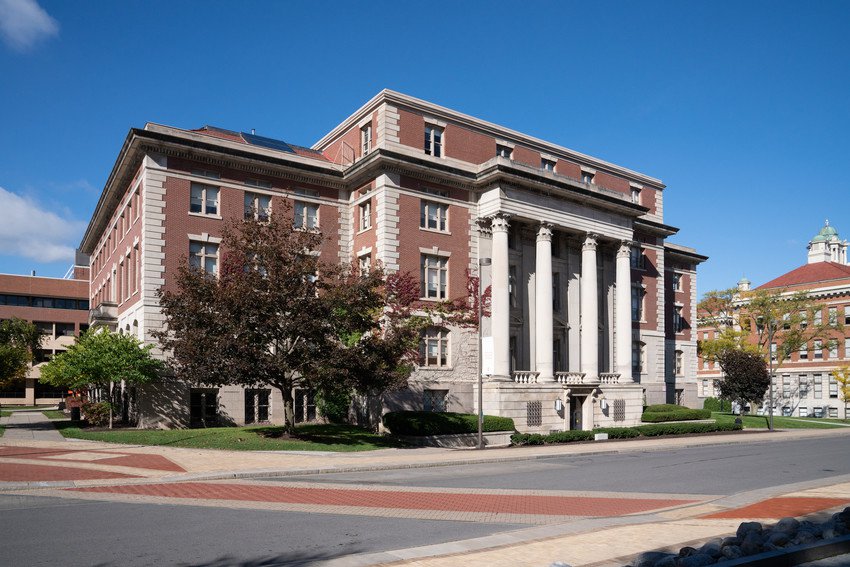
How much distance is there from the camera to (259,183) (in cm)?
3831

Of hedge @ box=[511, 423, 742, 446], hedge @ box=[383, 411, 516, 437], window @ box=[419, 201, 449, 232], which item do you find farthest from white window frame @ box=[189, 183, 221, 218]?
hedge @ box=[511, 423, 742, 446]

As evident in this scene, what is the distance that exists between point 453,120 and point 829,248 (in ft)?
290

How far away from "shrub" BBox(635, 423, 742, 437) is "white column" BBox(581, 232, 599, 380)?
466cm

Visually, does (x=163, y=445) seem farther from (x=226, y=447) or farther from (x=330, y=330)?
(x=330, y=330)

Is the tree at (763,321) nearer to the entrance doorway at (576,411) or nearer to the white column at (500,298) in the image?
the entrance doorway at (576,411)

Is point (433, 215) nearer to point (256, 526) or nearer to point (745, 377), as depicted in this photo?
point (256, 526)

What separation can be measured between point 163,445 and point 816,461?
957 inches

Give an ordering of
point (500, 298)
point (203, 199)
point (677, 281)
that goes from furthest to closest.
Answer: point (677, 281) → point (500, 298) → point (203, 199)

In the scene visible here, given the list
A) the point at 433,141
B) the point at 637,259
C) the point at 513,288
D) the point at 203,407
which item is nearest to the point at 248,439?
the point at 203,407

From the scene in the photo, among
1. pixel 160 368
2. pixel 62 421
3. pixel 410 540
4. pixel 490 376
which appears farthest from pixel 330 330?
pixel 62 421

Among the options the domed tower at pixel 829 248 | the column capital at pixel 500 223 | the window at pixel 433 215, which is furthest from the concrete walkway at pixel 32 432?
the domed tower at pixel 829 248

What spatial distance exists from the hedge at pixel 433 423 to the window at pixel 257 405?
7.13m

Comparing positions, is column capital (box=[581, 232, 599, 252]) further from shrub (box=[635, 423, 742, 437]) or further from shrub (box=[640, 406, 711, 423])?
shrub (box=[640, 406, 711, 423])

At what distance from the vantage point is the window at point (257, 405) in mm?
36531
